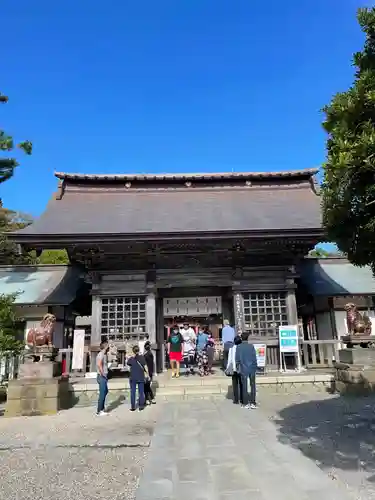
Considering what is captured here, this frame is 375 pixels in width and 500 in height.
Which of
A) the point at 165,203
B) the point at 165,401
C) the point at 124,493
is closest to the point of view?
the point at 124,493

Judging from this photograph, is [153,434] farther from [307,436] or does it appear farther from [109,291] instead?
[109,291]

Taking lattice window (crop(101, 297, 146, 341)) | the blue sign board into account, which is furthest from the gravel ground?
the blue sign board

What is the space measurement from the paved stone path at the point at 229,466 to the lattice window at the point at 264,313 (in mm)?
5842

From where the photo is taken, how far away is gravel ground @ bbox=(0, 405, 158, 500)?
4141 mm

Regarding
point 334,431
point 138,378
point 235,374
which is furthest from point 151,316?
point 334,431

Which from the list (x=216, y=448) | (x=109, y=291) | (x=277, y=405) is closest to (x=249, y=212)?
(x=109, y=291)

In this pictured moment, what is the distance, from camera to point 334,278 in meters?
16.0

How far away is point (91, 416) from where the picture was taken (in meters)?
8.20

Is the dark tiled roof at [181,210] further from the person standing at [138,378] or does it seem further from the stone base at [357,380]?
the stone base at [357,380]

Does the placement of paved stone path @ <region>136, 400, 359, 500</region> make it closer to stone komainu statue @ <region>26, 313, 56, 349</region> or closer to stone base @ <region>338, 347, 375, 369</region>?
stone base @ <region>338, 347, 375, 369</region>

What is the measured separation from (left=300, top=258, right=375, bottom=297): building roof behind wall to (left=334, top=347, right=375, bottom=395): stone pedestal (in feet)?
17.0

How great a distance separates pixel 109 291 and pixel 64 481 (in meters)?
8.83

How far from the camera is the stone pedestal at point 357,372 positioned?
884cm

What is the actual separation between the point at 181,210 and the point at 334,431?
10.1 m
